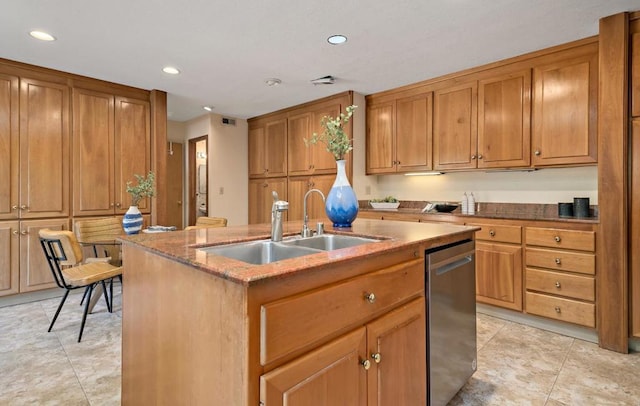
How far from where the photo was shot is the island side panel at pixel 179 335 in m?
0.90

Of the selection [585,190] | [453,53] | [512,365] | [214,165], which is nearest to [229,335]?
[512,365]

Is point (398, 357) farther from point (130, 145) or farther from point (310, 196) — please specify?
point (130, 145)

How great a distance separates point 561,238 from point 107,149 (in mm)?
4647

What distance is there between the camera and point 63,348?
237cm

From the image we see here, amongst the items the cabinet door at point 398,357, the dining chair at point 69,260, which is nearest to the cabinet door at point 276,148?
the dining chair at point 69,260

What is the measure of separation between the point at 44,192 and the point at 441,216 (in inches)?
162

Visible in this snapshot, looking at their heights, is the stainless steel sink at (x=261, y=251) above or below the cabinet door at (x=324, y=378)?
above

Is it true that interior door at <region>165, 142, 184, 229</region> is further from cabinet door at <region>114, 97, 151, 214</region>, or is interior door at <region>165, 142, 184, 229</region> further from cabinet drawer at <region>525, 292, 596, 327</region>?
cabinet drawer at <region>525, 292, 596, 327</region>

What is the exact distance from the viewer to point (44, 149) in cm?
343

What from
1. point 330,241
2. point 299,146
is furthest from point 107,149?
point 330,241

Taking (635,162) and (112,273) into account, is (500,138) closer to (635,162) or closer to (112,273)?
(635,162)

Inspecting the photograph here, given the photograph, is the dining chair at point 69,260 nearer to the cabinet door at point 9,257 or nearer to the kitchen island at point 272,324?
the cabinet door at point 9,257

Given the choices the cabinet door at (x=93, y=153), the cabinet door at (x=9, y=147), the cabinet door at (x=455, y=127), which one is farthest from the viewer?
the cabinet door at (x=93, y=153)

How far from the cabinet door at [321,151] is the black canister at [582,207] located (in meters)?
2.58
